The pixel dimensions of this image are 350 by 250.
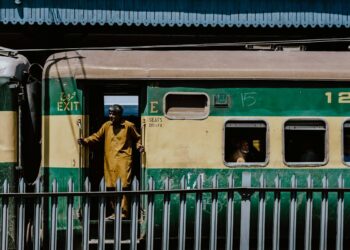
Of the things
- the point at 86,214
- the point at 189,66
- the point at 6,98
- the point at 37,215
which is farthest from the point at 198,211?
the point at 6,98

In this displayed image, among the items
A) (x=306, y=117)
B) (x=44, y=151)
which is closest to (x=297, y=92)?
(x=306, y=117)

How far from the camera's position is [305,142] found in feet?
28.6

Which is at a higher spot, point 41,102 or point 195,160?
point 41,102

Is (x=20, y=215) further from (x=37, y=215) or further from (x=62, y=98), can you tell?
(x=62, y=98)

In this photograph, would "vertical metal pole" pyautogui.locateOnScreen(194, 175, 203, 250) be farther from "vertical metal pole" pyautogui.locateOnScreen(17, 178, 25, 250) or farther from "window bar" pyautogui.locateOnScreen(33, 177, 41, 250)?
"vertical metal pole" pyautogui.locateOnScreen(17, 178, 25, 250)

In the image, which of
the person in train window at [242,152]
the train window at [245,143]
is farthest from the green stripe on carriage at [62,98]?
the person in train window at [242,152]

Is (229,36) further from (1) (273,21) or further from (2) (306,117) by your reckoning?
(2) (306,117)

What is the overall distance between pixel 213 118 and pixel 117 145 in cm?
123

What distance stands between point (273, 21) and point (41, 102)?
17.5 feet

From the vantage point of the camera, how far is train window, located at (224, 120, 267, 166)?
28.4 ft

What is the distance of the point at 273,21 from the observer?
1291 centimetres

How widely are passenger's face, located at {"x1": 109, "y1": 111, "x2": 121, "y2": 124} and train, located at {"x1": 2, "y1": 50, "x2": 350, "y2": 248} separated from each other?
28 centimetres

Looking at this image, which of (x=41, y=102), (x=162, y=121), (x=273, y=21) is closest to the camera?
(x=162, y=121)

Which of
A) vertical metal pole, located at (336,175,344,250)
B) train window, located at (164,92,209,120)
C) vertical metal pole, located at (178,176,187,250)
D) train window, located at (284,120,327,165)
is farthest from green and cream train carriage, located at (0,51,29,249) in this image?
vertical metal pole, located at (336,175,344,250)
